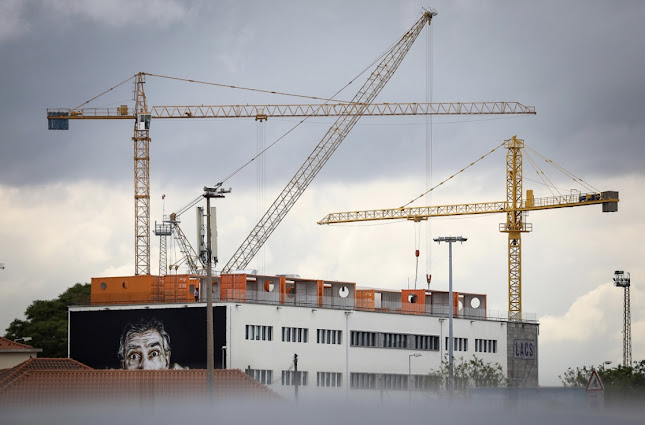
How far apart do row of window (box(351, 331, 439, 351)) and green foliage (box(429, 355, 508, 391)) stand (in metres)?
2.92

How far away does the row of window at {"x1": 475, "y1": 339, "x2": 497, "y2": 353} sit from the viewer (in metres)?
148

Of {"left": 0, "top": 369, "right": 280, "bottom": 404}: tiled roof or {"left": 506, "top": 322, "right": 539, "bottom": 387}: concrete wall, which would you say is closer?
{"left": 0, "top": 369, "right": 280, "bottom": 404}: tiled roof

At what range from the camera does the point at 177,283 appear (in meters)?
134

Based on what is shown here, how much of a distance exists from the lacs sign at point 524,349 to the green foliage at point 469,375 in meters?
11.1

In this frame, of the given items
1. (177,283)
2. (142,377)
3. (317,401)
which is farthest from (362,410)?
(177,283)

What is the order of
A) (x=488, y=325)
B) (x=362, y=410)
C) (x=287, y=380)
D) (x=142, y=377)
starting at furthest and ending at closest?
(x=488, y=325)
(x=287, y=380)
(x=142, y=377)
(x=362, y=410)

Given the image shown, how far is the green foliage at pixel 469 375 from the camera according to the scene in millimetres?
Answer: 132750

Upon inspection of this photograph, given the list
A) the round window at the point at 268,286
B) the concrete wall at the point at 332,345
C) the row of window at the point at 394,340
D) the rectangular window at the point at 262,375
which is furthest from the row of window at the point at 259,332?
the row of window at the point at 394,340

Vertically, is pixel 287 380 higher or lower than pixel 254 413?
lower

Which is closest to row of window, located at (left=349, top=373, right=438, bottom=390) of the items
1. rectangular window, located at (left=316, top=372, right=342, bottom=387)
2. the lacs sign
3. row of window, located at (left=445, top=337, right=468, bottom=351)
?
rectangular window, located at (left=316, top=372, right=342, bottom=387)

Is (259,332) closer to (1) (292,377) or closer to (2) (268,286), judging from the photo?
(1) (292,377)

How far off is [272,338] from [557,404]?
273 feet

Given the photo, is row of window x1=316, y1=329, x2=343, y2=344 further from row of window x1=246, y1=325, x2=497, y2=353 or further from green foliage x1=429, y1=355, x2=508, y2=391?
green foliage x1=429, y1=355, x2=508, y2=391

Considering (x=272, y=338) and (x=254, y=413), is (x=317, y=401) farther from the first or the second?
(x=272, y=338)
